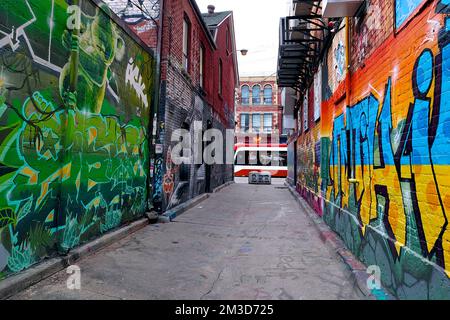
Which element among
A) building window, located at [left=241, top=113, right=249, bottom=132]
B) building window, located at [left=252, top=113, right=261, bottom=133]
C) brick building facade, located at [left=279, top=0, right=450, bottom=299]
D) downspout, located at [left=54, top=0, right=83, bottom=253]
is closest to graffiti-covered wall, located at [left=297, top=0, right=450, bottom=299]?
brick building facade, located at [left=279, top=0, right=450, bottom=299]

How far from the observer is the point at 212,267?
4684mm

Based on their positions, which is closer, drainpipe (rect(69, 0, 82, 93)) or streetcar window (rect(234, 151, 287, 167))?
drainpipe (rect(69, 0, 82, 93))

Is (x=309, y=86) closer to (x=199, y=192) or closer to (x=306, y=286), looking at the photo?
(x=199, y=192)

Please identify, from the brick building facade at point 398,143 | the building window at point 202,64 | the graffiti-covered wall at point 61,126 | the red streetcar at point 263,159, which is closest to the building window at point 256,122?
the red streetcar at point 263,159

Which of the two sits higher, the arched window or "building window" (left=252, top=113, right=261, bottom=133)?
the arched window

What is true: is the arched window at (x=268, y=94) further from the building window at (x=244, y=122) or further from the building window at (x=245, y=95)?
the building window at (x=244, y=122)

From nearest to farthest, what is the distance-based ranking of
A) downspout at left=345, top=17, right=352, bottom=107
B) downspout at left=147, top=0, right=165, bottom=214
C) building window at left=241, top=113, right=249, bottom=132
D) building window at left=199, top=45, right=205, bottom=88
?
downspout at left=345, top=17, right=352, bottom=107 → downspout at left=147, top=0, right=165, bottom=214 → building window at left=199, top=45, right=205, bottom=88 → building window at left=241, top=113, right=249, bottom=132

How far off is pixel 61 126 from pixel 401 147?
4.41 metres

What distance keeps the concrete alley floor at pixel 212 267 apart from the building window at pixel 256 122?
3045 cm

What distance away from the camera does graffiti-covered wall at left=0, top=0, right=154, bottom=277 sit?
361cm

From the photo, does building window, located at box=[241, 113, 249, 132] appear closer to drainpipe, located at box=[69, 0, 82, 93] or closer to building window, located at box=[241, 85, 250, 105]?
building window, located at box=[241, 85, 250, 105]

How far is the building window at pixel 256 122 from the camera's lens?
124 feet

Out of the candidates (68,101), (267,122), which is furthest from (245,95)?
(68,101)
